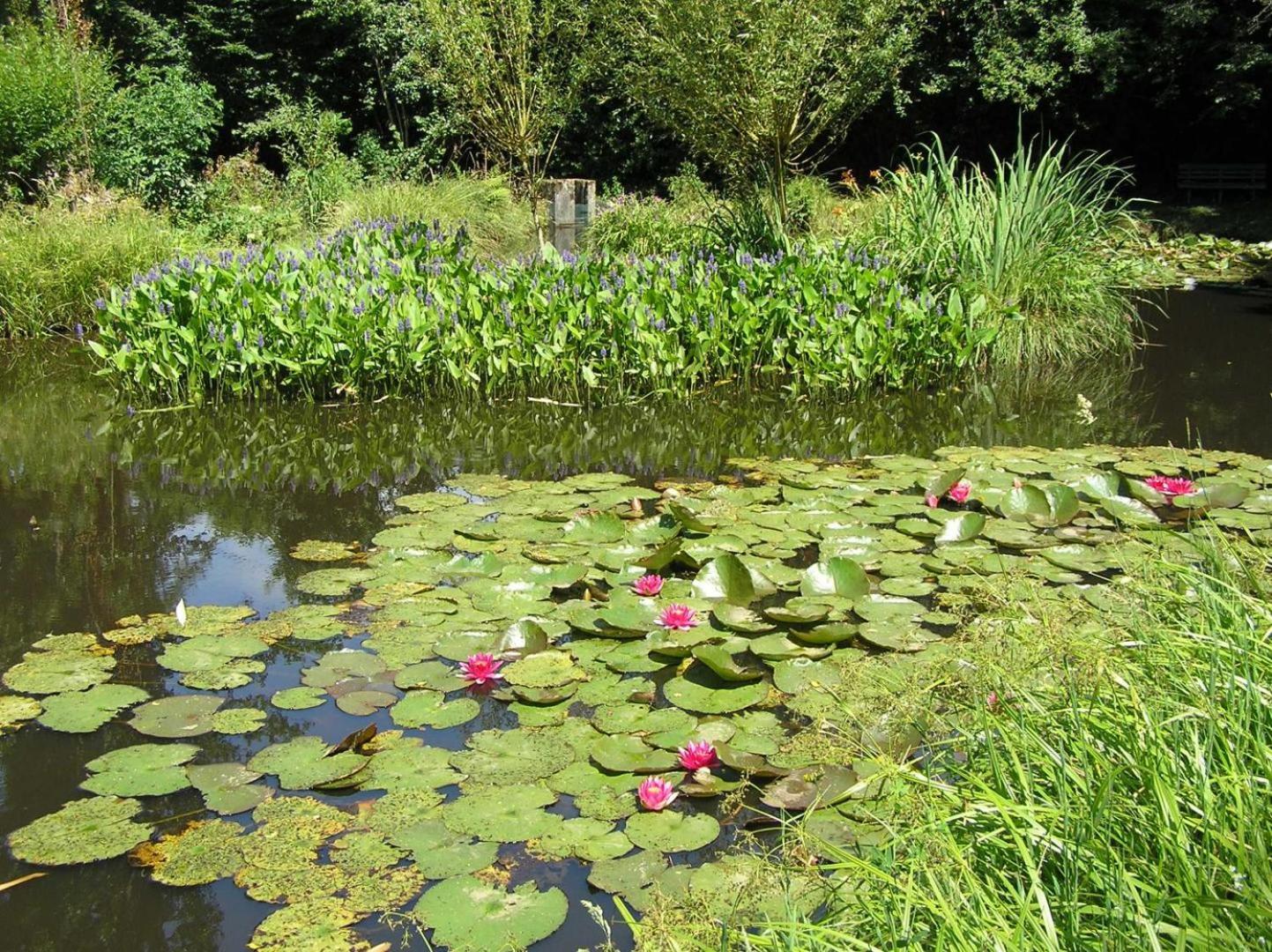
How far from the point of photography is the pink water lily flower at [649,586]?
359 centimetres

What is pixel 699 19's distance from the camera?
7.84m

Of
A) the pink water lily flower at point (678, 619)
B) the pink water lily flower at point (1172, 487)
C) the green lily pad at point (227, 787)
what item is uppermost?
the pink water lily flower at point (1172, 487)

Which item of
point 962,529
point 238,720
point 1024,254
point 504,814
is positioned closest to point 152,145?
point 1024,254

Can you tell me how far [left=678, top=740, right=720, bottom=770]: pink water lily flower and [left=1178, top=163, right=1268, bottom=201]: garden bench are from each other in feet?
61.8

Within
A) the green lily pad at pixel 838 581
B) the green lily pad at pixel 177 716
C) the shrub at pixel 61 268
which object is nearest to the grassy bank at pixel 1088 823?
the green lily pad at pixel 838 581

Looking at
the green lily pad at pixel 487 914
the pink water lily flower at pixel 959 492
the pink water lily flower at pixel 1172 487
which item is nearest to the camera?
the green lily pad at pixel 487 914

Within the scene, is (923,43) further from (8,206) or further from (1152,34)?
(8,206)

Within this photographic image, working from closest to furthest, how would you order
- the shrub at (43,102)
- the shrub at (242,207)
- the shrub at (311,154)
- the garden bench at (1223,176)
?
the shrub at (242,207), the shrub at (43,102), the shrub at (311,154), the garden bench at (1223,176)

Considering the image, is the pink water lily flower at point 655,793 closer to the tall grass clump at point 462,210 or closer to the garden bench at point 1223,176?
the tall grass clump at point 462,210

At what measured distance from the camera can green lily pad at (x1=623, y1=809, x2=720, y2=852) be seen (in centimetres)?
241

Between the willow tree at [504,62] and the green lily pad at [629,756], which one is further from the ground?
the willow tree at [504,62]

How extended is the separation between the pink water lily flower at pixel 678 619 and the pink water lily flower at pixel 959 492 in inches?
58.5

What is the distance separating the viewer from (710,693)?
3.07 meters

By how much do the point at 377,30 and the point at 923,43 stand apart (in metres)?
9.10
